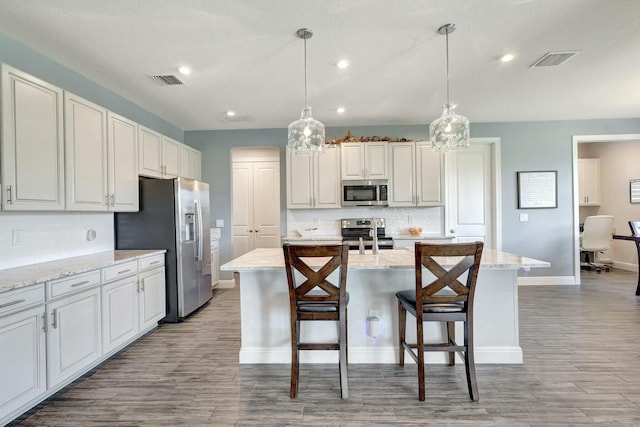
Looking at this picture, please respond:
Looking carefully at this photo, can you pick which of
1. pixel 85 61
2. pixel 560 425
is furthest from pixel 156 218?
pixel 560 425

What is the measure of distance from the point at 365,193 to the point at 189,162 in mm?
2733

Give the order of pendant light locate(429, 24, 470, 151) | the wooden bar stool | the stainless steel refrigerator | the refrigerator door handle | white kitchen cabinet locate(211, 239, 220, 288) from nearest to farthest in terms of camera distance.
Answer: the wooden bar stool < pendant light locate(429, 24, 470, 151) < the stainless steel refrigerator < the refrigerator door handle < white kitchen cabinet locate(211, 239, 220, 288)

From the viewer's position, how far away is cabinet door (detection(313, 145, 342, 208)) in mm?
4793

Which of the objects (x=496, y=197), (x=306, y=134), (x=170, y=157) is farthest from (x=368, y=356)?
(x=496, y=197)

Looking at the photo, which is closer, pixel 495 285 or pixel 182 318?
pixel 495 285

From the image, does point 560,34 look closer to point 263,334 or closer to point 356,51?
point 356,51

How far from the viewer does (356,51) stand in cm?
270

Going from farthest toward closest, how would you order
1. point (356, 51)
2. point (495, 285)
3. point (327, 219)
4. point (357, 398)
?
point (327, 219) < point (356, 51) < point (495, 285) < point (357, 398)

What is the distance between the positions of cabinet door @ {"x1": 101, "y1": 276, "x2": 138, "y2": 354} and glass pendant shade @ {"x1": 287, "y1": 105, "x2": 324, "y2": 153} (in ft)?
6.34

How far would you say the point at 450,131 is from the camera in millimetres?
2709

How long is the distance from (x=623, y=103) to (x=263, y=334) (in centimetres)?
542

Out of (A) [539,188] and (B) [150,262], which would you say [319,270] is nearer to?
(B) [150,262]

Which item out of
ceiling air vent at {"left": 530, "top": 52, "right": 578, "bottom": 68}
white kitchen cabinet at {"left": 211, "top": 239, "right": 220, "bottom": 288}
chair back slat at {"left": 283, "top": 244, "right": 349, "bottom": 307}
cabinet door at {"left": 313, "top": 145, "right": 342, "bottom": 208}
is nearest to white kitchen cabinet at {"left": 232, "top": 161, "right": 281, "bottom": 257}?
white kitchen cabinet at {"left": 211, "top": 239, "right": 220, "bottom": 288}

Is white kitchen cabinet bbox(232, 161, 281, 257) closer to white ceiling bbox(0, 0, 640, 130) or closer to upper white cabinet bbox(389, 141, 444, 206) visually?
white ceiling bbox(0, 0, 640, 130)
